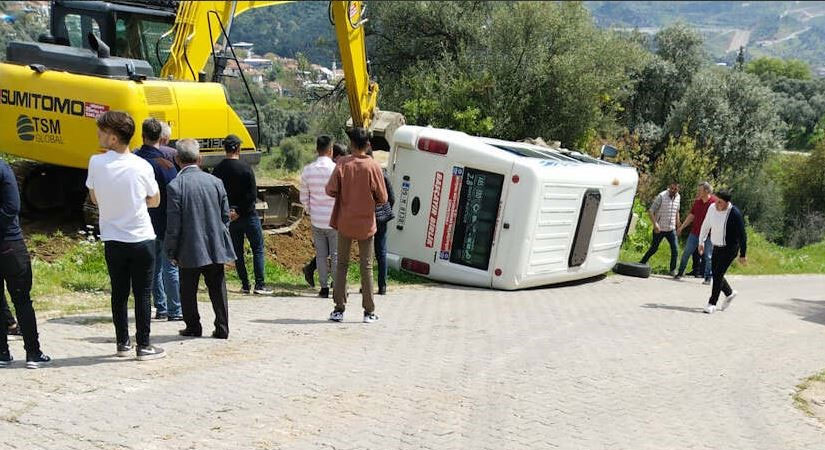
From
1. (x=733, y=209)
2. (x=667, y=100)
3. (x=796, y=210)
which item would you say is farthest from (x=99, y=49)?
(x=796, y=210)

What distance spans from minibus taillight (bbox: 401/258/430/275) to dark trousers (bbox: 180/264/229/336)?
546cm

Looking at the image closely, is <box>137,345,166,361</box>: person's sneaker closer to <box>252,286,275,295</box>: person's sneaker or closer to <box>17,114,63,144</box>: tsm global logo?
<box>252,286,275,295</box>: person's sneaker

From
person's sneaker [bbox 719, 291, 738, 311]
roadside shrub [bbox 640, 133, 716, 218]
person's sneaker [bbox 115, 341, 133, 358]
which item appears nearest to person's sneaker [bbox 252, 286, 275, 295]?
person's sneaker [bbox 115, 341, 133, 358]

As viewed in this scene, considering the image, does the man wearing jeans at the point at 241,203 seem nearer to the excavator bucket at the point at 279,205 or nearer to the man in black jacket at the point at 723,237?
the excavator bucket at the point at 279,205

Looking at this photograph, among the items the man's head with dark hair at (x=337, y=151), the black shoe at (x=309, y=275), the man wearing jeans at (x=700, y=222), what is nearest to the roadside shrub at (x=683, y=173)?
the man wearing jeans at (x=700, y=222)

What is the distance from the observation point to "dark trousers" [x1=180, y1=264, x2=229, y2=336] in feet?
25.3

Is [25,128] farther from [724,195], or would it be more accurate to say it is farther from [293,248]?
[724,195]

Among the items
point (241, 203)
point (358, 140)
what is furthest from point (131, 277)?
point (241, 203)

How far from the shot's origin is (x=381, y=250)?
36.1ft

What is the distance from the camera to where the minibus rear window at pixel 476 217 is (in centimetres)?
1254

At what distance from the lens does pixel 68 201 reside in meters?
13.9

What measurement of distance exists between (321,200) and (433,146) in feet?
9.04

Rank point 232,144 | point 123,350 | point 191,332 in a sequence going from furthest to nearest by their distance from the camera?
point 232,144
point 191,332
point 123,350

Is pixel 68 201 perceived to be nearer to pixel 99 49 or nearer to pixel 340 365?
pixel 99 49
